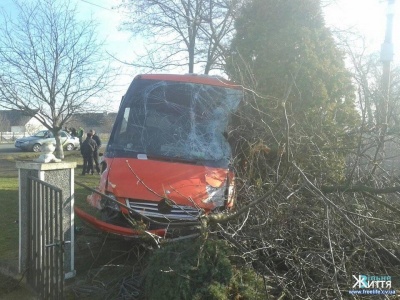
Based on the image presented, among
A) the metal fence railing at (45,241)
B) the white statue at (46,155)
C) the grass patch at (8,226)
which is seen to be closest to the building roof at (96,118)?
the grass patch at (8,226)

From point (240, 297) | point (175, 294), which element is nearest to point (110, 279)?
point (175, 294)

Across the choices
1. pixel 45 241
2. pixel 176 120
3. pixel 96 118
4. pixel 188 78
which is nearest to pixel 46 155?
pixel 45 241

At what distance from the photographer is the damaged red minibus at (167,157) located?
459 centimetres

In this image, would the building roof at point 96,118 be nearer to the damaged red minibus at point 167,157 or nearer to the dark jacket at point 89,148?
the dark jacket at point 89,148

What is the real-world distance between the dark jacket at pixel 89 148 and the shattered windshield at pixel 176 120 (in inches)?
331

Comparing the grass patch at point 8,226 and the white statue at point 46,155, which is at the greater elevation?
the white statue at point 46,155

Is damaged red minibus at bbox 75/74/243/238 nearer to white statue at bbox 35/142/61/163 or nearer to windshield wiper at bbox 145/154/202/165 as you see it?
windshield wiper at bbox 145/154/202/165

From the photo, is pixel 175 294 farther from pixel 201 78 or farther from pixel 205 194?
pixel 201 78

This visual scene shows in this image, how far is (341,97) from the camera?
616 cm

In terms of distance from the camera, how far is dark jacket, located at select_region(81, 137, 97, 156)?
14.2 meters

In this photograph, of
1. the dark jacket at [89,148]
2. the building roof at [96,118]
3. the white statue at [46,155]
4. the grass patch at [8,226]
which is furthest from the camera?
the building roof at [96,118]

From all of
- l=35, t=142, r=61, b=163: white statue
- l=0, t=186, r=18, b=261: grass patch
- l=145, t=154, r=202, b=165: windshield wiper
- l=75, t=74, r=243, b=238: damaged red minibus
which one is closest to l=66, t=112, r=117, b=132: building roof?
l=75, t=74, r=243, b=238: damaged red minibus

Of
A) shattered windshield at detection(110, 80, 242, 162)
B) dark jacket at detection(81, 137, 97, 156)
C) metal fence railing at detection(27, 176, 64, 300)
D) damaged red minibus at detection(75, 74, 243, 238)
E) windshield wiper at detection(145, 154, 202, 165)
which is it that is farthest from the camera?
dark jacket at detection(81, 137, 97, 156)

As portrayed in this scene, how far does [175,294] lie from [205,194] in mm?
1738
